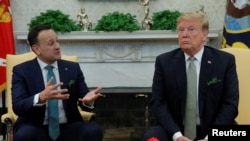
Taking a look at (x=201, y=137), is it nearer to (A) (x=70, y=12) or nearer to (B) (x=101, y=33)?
(B) (x=101, y=33)

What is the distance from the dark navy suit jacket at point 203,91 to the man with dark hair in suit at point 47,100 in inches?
14.8

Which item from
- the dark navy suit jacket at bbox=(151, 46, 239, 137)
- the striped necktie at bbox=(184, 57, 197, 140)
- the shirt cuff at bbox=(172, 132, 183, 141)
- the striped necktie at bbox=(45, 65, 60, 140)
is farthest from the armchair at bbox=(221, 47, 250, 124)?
the striped necktie at bbox=(45, 65, 60, 140)

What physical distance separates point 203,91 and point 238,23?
2.25 m

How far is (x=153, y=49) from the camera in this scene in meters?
4.97

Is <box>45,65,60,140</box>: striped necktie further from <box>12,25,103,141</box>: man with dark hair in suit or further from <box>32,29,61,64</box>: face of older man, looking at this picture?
<box>32,29,61,64</box>: face of older man

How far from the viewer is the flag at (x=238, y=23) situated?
4.48m

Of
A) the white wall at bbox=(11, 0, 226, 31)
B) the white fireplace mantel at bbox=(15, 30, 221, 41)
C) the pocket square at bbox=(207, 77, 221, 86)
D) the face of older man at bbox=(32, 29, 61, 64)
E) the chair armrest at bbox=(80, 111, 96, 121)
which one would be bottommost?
the chair armrest at bbox=(80, 111, 96, 121)

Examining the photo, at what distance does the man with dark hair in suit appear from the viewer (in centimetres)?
256

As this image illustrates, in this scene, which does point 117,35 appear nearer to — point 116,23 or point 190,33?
point 116,23

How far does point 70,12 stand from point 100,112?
3.89 ft

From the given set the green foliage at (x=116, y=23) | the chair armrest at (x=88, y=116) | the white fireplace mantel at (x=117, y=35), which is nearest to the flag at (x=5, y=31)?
the white fireplace mantel at (x=117, y=35)

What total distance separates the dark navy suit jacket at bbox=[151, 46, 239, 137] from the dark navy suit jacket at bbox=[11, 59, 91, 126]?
19.5 inches

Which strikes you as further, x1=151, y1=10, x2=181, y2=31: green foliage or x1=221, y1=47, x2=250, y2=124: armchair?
x1=151, y1=10, x2=181, y2=31: green foliage

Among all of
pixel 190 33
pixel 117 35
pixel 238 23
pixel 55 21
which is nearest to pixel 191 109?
pixel 190 33
